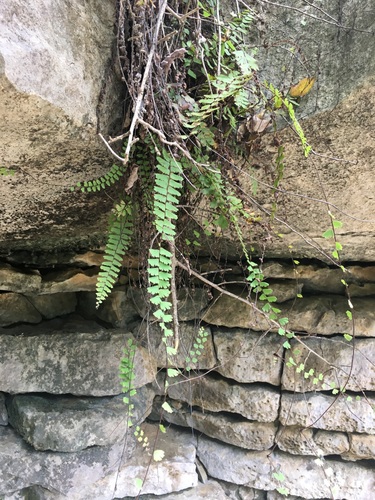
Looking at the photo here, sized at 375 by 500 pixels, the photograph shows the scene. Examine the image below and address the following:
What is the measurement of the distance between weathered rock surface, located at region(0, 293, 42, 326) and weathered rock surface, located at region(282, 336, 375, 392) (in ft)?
5.14

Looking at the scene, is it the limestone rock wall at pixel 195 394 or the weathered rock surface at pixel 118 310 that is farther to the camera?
the weathered rock surface at pixel 118 310

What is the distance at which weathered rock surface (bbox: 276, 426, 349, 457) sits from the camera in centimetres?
247

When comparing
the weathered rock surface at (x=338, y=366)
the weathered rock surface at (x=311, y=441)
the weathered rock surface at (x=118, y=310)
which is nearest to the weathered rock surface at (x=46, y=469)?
the weathered rock surface at (x=118, y=310)

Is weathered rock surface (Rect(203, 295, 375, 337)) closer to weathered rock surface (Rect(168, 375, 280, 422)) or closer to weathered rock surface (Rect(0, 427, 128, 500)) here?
weathered rock surface (Rect(168, 375, 280, 422))

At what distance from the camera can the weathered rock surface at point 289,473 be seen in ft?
8.16

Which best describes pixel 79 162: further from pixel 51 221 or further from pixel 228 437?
pixel 228 437

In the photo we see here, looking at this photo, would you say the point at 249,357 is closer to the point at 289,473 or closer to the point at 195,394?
the point at 195,394

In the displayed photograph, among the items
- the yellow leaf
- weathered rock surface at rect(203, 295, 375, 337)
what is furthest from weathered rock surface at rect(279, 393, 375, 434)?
the yellow leaf

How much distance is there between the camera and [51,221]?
188 centimetres

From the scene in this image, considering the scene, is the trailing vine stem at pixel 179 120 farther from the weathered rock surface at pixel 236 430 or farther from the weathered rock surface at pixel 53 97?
the weathered rock surface at pixel 236 430

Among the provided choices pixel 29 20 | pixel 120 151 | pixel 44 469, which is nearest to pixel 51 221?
pixel 120 151

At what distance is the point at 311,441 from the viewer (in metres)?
2.49

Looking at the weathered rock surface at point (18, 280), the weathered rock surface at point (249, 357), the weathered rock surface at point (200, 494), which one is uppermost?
the weathered rock surface at point (18, 280)

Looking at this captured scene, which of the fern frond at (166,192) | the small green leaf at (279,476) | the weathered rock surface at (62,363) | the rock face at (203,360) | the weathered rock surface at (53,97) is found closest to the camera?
the weathered rock surface at (53,97)
